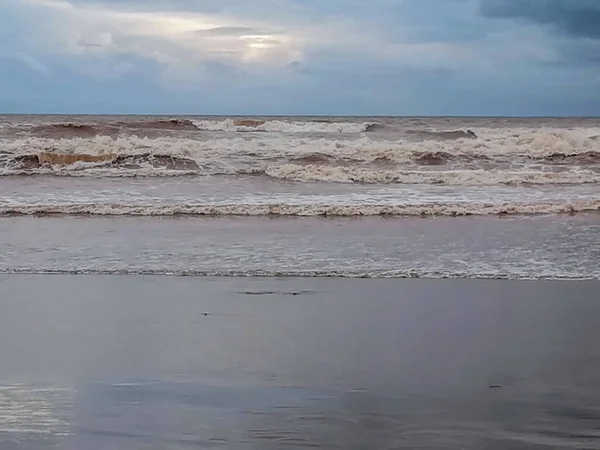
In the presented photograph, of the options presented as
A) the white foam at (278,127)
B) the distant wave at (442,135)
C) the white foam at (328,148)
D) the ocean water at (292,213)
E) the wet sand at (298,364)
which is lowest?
the wet sand at (298,364)

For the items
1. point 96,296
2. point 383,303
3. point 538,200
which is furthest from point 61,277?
point 538,200

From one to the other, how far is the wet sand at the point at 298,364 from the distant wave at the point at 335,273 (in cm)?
24

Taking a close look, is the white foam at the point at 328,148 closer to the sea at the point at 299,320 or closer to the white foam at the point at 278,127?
the sea at the point at 299,320

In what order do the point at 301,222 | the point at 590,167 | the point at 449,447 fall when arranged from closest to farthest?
1. the point at 449,447
2. the point at 301,222
3. the point at 590,167

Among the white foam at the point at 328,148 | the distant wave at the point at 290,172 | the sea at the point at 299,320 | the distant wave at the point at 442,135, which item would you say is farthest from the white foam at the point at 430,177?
the distant wave at the point at 442,135

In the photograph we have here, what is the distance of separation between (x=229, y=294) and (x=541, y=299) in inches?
84.8

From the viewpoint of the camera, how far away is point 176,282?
6.05 metres

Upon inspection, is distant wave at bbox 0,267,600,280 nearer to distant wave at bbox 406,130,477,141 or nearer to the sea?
the sea

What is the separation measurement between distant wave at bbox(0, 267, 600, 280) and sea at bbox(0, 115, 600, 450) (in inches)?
1.3

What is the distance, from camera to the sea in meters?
3.13

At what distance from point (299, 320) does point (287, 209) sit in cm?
518

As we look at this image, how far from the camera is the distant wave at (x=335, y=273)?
6270 mm

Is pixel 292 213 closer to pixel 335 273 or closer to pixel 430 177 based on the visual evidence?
pixel 335 273

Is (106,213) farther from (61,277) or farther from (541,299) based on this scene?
(541,299)
